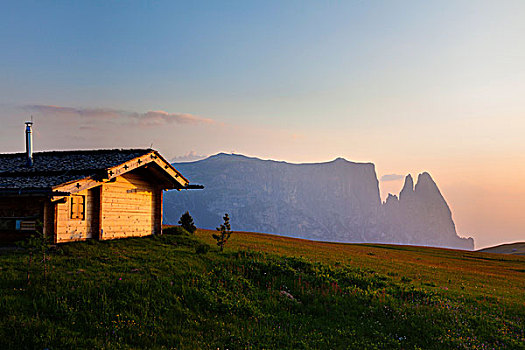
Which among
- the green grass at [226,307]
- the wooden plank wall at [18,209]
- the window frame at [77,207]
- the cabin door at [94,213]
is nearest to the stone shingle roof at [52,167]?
the wooden plank wall at [18,209]

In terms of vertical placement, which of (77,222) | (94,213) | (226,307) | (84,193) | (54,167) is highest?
(54,167)

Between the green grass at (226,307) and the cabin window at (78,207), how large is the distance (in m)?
2.11

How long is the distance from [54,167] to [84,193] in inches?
124

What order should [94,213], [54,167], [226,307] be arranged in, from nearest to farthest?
[226,307], [94,213], [54,167]

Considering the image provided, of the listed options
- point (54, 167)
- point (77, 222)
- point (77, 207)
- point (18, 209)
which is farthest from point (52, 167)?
point (77, 222)

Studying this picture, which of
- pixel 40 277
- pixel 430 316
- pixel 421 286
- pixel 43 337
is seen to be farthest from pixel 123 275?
pixel 421 286

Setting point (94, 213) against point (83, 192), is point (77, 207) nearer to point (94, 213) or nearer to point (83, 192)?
point (83, 192)

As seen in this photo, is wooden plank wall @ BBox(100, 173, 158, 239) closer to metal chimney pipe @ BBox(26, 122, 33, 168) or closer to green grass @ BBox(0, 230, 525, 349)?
green grass @ BBox(0, 230, 525, 349)

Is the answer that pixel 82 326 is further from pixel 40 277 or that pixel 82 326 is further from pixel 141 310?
pixel 40 277

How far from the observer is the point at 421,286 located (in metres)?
21.4

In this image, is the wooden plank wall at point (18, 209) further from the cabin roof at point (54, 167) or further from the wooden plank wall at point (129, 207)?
the wooden plank wall at point (129, 207)

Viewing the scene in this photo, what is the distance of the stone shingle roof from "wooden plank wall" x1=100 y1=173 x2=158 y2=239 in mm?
1678

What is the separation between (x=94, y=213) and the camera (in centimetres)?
2417

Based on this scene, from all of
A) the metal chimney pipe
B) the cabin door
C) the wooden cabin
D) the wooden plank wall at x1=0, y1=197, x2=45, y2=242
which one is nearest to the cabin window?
the wooden cabin
